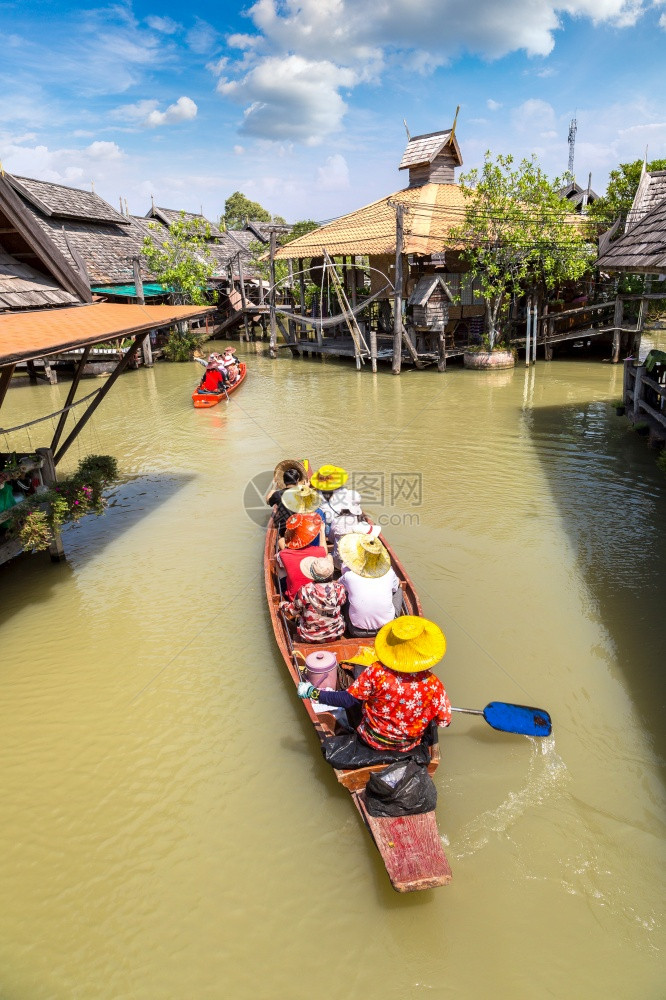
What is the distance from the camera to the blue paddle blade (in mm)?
5008

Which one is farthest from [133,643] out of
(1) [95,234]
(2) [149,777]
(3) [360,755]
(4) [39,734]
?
(1) [95,234]

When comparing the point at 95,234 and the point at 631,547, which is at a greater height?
the point at 95,234

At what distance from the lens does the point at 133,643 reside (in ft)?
22.7

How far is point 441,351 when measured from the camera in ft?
71.2

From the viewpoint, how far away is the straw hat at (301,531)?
6793 millimetres

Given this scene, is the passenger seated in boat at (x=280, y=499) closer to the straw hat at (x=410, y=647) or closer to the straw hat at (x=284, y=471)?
the straw hat at (x=284, y=471)

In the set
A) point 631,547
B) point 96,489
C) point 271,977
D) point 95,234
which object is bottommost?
point 271,977

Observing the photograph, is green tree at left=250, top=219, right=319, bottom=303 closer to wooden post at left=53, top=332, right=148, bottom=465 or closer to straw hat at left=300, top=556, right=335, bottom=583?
wooden post at left=53, top=332, right=148, bottom=465

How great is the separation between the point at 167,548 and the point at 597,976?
7.32m

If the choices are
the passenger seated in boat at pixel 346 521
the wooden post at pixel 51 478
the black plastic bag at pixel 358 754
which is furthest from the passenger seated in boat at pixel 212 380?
the black plastic bag at pixel 358 754

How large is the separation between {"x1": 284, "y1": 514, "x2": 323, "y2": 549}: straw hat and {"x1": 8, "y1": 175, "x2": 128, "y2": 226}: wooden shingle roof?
24.1m

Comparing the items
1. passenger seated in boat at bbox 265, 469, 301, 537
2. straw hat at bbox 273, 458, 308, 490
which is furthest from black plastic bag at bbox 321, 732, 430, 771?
straw hat at bbox 273, 458, 308, 490

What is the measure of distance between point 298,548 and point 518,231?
56.1 ft

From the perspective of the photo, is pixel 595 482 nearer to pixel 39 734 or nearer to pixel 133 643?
pixel 133 643
